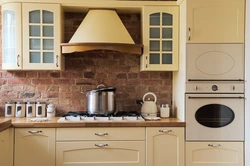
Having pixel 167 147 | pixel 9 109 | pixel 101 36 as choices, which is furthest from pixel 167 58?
pixel 9 109

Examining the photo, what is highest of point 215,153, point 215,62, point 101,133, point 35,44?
point 35,44

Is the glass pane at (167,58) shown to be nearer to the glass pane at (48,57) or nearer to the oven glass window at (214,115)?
the oven glass window at (214,115)

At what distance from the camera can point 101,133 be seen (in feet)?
8.11

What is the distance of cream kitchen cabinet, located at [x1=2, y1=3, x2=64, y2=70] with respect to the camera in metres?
2.70

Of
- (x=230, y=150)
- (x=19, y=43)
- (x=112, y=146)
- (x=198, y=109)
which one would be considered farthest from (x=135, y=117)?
(x=19, y=43)

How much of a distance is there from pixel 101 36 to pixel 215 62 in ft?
3.76

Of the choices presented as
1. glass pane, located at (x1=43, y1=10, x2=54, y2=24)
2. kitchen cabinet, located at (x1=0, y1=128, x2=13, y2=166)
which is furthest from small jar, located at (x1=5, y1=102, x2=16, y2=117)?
glass pane, located at (x1=43, y1=10, x2=54, y2=24)

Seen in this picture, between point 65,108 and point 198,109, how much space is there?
148 cm

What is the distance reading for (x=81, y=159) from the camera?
8.13ft

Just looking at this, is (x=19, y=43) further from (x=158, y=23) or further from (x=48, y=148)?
(x=158, y=23)

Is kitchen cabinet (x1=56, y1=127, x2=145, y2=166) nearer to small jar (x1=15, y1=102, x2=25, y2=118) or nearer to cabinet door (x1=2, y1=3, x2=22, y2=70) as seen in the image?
small jar (x1=15, y1=102, x2=25, y2=118)

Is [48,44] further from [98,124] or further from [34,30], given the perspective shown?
[98,124]

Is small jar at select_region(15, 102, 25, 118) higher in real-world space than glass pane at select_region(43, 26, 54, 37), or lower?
lower

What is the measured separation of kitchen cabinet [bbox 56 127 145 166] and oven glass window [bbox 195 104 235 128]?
57 centimetres
